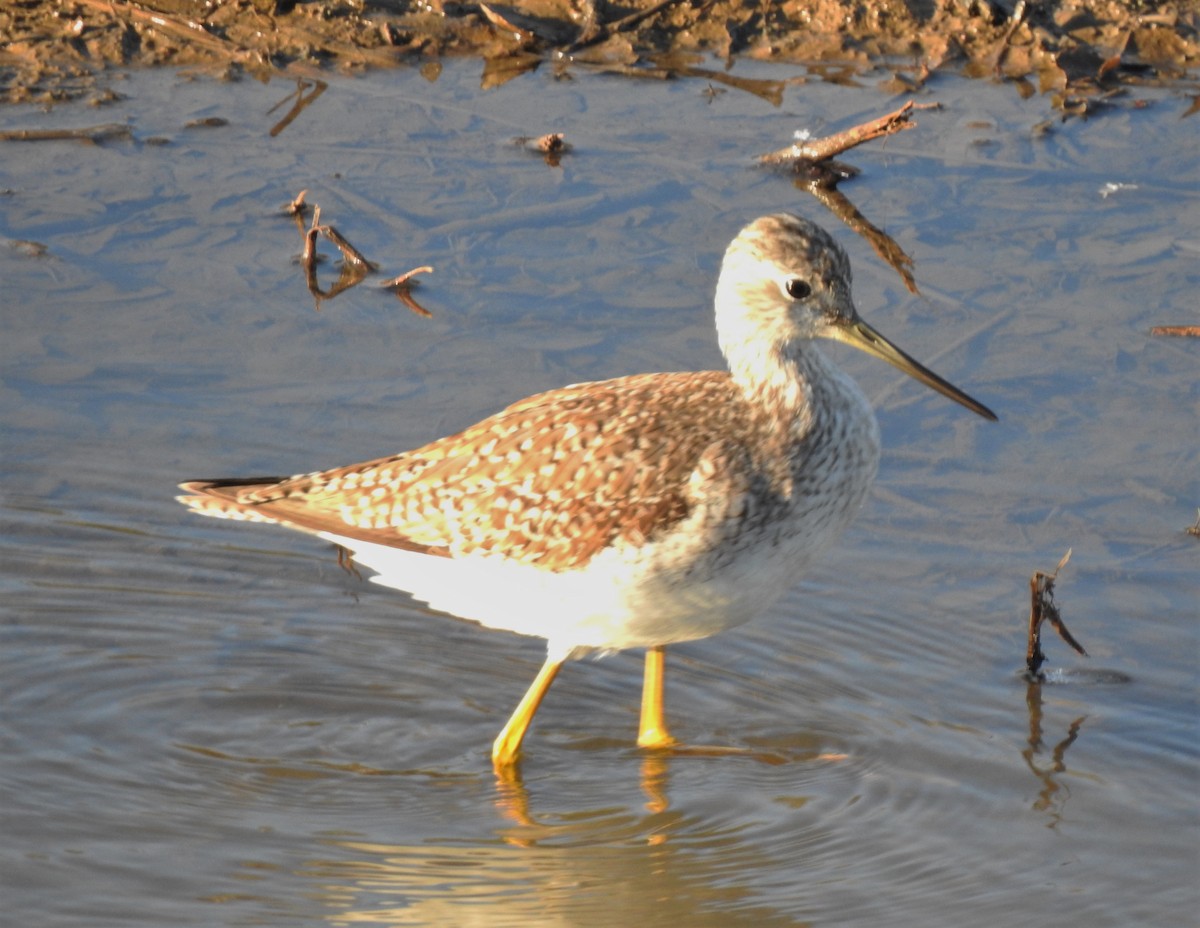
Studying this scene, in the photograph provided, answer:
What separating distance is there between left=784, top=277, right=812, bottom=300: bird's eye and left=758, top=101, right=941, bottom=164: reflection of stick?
3.31 meters

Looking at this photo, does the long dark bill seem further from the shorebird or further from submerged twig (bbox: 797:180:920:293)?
submerged twig (bbox: 797:180:920:293)

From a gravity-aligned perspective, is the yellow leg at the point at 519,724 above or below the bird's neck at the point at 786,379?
below

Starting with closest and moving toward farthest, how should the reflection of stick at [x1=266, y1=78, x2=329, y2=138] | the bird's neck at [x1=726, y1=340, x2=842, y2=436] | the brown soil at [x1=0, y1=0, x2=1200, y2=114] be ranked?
the bird's neck at [x1=726, y1=340, x2=842, y2=436] → the reflection of stick at [x1=266, y1=78, x2=329, y2=138] → the brown soil at [x1=0, y1=0, x2=1200, y2=114]

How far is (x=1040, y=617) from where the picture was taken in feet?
21.0

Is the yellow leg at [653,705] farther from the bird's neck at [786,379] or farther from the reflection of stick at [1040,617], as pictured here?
the reflection of stick at [1040,617]

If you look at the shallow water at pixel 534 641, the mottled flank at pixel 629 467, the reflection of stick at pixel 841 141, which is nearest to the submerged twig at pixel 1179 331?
the shallow water at pixel 534 641

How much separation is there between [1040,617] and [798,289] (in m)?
1.39

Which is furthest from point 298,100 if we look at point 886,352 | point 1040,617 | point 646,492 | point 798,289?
point 1040,617

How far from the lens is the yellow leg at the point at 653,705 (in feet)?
21.0

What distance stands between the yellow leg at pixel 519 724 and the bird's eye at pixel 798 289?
1462mm

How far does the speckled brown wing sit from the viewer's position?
5.93m

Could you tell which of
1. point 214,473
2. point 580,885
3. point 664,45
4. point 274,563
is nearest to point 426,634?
point 274,563

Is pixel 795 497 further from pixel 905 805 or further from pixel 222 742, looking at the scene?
pixel 222 742

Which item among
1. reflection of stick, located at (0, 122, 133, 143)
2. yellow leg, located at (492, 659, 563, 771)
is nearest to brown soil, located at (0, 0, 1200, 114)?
reflection of stick, located at (0, 122, 133, 143)
